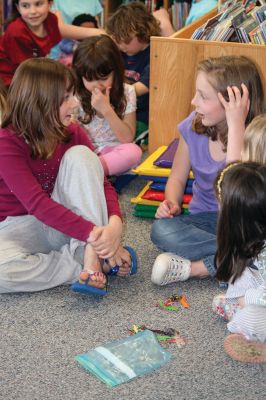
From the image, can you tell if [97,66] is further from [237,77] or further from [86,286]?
[86,286]

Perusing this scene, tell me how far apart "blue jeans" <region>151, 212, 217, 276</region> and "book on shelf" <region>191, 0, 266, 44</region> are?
769mm

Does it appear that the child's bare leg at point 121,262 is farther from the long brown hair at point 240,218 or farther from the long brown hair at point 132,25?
the long brown hair at point 132,25

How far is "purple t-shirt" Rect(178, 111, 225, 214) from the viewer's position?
188 centimetres

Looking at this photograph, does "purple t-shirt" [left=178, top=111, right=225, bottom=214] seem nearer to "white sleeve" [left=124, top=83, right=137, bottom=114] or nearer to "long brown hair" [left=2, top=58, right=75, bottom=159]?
"long brown hair" [left=2, top=58, right=75, bottom=159]

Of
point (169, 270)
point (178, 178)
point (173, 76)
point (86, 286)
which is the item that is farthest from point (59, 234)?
point (173, 76)

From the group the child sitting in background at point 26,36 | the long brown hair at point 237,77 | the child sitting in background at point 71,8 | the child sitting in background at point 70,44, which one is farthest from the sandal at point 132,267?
the child sitting in background at point 71,8

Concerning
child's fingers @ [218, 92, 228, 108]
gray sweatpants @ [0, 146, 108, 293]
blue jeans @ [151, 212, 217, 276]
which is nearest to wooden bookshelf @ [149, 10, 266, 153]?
child's fingers @ [218, 92, 228, 108]

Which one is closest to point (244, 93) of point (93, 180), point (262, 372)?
point (93, 180)

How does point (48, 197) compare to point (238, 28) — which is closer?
point (48, 197)

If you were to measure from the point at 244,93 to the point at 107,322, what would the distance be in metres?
0.72

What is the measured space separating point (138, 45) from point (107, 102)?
669 millimetres

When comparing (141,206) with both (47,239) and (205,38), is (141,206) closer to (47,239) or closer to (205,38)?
(47,239)

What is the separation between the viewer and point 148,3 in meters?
4.46

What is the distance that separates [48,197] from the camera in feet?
5.62
